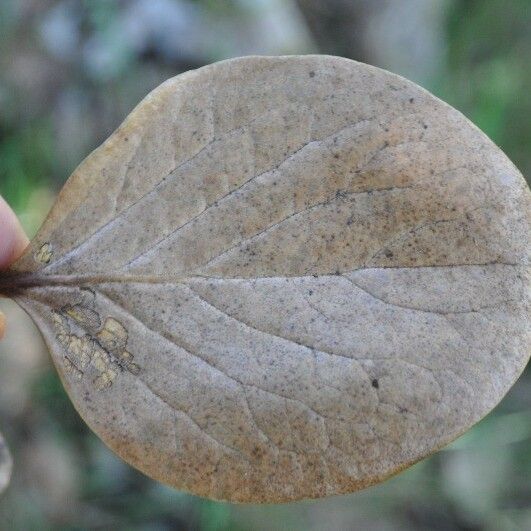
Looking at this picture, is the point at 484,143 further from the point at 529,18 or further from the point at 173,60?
the point at 529,18

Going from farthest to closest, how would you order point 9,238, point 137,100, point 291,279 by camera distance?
point 137,100
point 9,238
point 291,279

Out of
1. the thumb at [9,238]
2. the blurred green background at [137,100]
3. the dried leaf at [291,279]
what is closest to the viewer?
the dried leaf at [291,279]

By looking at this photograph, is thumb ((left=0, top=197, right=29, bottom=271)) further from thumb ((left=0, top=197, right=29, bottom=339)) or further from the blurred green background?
the blurred green background

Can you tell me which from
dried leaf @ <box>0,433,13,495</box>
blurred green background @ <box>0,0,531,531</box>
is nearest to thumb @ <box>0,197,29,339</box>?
dried leaf @ <box>0,433,13,495</box>

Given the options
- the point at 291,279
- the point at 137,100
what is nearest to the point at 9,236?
the point at 291,279

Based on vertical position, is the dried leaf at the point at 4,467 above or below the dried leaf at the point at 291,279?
below

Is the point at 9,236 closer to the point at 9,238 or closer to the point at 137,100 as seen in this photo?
the point at 9,238

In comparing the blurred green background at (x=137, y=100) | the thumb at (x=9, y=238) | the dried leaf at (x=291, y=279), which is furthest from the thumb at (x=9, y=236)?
the blurred green background at (x=137, y=100)

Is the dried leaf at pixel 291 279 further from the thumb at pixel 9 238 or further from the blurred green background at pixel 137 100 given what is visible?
the blurred green background at pixel 137 100
